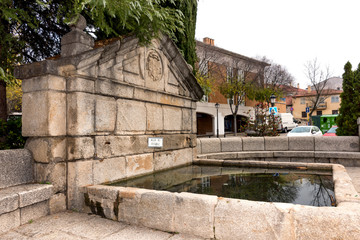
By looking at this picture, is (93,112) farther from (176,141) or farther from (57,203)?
(176,141)

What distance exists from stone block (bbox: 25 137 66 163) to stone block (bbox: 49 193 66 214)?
0.48m

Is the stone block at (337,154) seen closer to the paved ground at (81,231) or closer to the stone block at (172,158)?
the stone block at (172,158)

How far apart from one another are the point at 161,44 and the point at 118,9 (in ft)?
5.15

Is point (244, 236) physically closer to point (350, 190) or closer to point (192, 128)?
point (350, 190)

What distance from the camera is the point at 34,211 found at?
306 centimetres

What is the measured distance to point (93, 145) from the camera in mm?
3662

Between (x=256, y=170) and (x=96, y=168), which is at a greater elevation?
(x=96, y=168)

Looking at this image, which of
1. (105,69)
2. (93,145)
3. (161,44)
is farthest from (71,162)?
(161,44)

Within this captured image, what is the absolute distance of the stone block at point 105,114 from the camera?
12.3 ft

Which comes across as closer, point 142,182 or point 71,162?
point 71,162

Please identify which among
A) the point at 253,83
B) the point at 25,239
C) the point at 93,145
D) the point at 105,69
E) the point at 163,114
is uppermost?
the point at 253,83

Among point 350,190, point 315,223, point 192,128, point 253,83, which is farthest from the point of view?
point 253,83

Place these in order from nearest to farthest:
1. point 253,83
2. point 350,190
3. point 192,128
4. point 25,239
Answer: point 25,239
point 350,190
point 192,128
point 253,83

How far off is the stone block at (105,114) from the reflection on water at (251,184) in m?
0.91
